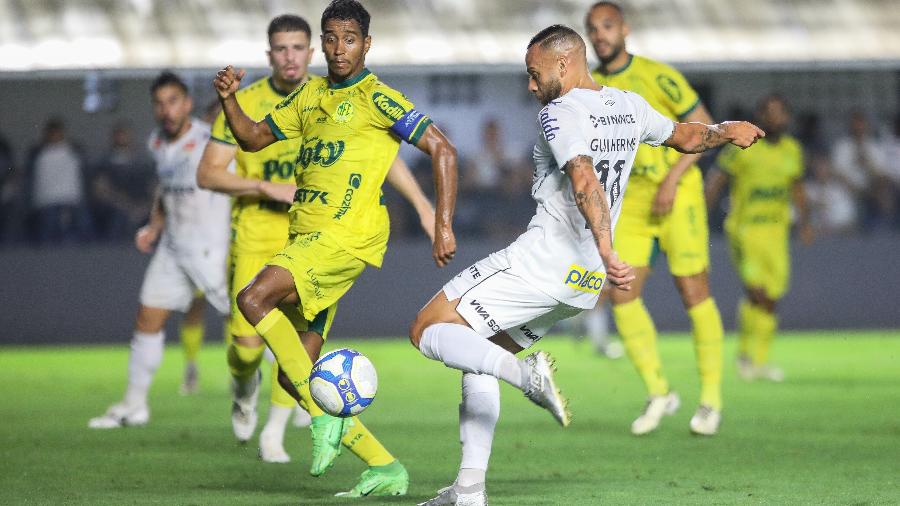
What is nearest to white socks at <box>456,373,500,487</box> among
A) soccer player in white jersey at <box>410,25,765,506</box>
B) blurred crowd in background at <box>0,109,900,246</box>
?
soccer player in white jersey at <box>410,25,765,506</box>

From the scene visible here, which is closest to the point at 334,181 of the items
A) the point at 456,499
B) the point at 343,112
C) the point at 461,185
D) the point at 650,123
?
the point at 343,112

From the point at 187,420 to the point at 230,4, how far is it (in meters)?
10.4

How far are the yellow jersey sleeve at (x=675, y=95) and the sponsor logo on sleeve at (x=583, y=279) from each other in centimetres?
302

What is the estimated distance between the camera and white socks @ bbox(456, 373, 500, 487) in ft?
21.2

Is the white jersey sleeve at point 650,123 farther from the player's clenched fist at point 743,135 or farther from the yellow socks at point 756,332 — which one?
the yellow socks at point 756,332

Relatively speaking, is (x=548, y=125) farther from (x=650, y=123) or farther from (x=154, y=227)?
(x=154, y=227)

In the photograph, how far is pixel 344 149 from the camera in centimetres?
719

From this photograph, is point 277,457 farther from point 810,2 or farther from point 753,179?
point 810,2

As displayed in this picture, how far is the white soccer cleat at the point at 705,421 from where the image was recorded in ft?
30.1

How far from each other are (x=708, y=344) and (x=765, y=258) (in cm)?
446

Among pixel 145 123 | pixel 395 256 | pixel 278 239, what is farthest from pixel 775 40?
pixel 278 239

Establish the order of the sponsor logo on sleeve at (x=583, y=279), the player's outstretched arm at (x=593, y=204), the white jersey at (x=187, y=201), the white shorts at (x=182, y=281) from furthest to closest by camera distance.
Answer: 1. the white jersey at (x=187, y=201)
2. the white shorts at (x=182, y=281)
3. the sponsor logo on sleeve at (x=583, y=279)
4. the player's outstretched arm at (x=593, y=204)

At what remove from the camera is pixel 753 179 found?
13.7 m

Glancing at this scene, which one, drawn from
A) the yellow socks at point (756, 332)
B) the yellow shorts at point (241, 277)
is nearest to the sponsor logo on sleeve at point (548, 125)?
the yellow shorts at point (241, 277)
